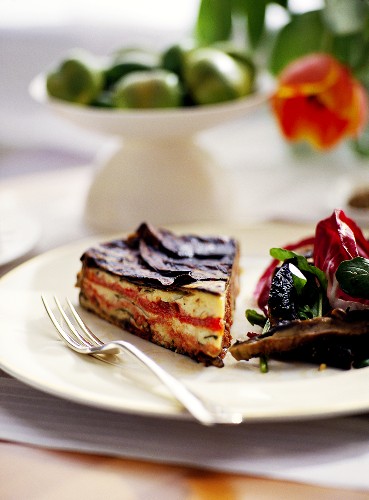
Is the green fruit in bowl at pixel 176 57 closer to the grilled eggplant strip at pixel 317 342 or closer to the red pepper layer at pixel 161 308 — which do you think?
the red pepper layer at pixel 161 308

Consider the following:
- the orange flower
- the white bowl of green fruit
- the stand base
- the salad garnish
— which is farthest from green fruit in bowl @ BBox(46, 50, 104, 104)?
the salad garnish

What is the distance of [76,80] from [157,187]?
42cm

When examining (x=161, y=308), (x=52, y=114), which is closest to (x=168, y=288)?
(x=161, y=308)

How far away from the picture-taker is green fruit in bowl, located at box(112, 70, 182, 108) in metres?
2.28

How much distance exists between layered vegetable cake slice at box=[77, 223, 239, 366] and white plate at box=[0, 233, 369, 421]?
3cm

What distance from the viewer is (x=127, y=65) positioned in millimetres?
2436

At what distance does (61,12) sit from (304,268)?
3.16 m

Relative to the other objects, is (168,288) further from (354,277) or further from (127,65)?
(127,65)

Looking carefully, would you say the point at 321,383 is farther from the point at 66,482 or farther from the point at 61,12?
the point at 61,12

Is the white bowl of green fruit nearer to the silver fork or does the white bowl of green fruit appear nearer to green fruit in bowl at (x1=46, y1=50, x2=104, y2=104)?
green fruit in bowl at (x1=46, y1=50, x2=104, y2=104)

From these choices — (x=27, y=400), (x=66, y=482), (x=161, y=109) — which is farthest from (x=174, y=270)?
(x=161, y=109)

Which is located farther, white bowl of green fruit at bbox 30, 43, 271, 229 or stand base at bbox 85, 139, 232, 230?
stand base at bbox 85, 139, 232, 230

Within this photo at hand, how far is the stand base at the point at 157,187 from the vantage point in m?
2.43

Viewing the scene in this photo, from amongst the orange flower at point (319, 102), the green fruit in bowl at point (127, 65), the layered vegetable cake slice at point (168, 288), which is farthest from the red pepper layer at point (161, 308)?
the orange flower at point (319, 102)
